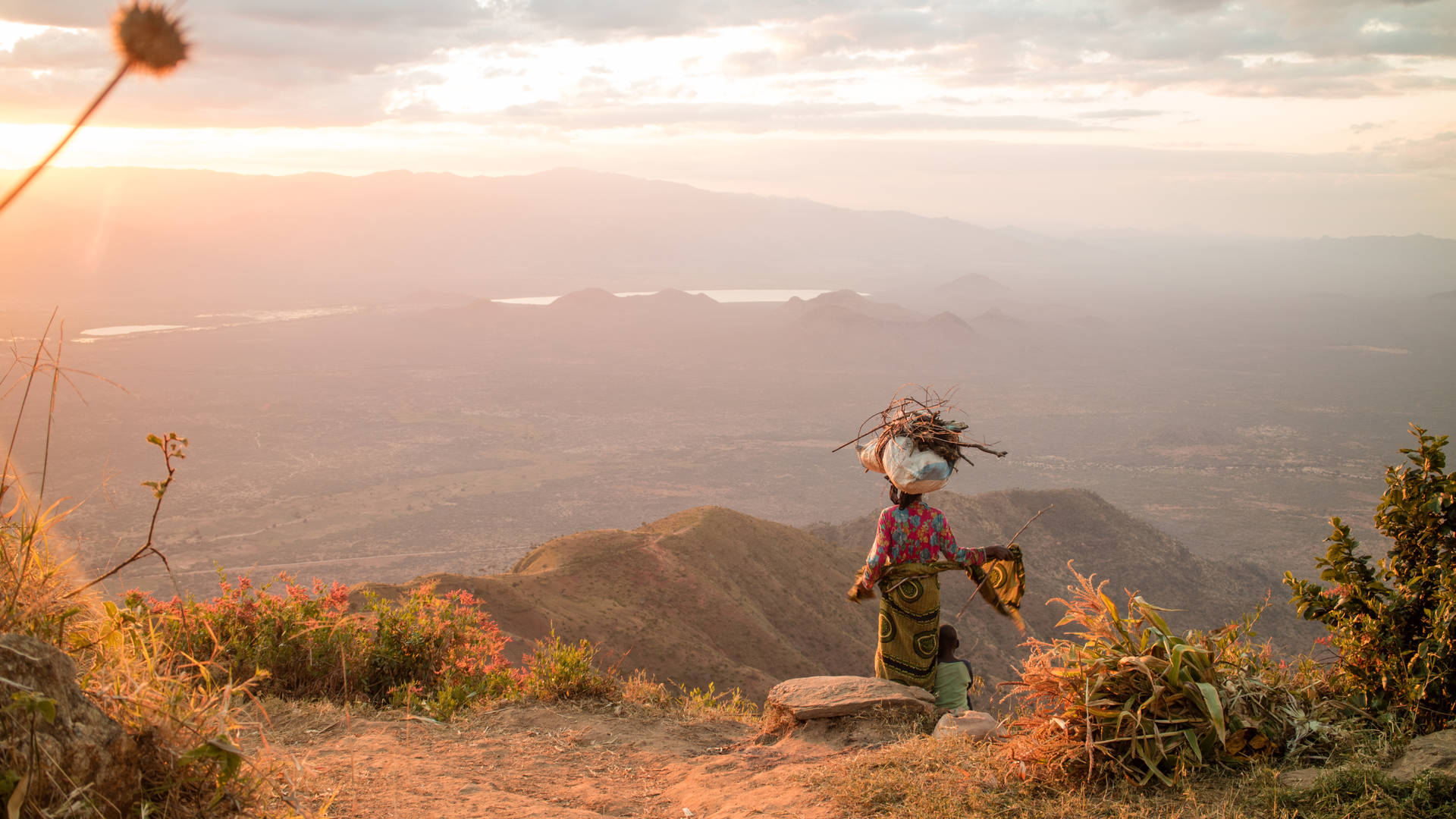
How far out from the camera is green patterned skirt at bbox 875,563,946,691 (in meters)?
5.34

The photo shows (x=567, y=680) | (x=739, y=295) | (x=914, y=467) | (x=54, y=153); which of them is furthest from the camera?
(x=739, y=295)

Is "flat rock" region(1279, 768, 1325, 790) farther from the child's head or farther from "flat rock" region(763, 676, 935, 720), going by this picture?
the child's head

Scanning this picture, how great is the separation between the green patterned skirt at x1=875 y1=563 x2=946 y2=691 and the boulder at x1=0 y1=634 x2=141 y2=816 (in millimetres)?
3958

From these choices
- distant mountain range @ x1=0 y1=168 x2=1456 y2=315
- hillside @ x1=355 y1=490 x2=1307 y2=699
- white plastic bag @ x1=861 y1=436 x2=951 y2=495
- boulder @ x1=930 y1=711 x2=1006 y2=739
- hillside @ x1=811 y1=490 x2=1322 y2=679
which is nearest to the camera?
boulder @ x1=930 y1=711 x2=1006 y2=739

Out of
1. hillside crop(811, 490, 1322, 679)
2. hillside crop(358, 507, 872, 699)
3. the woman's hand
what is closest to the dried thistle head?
the woman's hand

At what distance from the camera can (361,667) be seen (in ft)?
20.1

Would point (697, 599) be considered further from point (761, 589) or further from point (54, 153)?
point (54, 153)

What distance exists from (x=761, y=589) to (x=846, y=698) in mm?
12260

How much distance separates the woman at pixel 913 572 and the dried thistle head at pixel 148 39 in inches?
163

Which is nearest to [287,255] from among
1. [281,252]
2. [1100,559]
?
[281,252]

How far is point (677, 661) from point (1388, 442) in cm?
6509

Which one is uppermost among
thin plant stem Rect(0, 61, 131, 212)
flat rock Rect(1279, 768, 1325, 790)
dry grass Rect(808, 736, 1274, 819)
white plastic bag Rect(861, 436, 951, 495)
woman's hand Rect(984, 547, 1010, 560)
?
thin plant stem Rect(0, 61, 131, 212)

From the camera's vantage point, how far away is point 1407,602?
333 centimetres

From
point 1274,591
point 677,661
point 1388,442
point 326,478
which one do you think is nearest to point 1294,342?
point 1388,442
